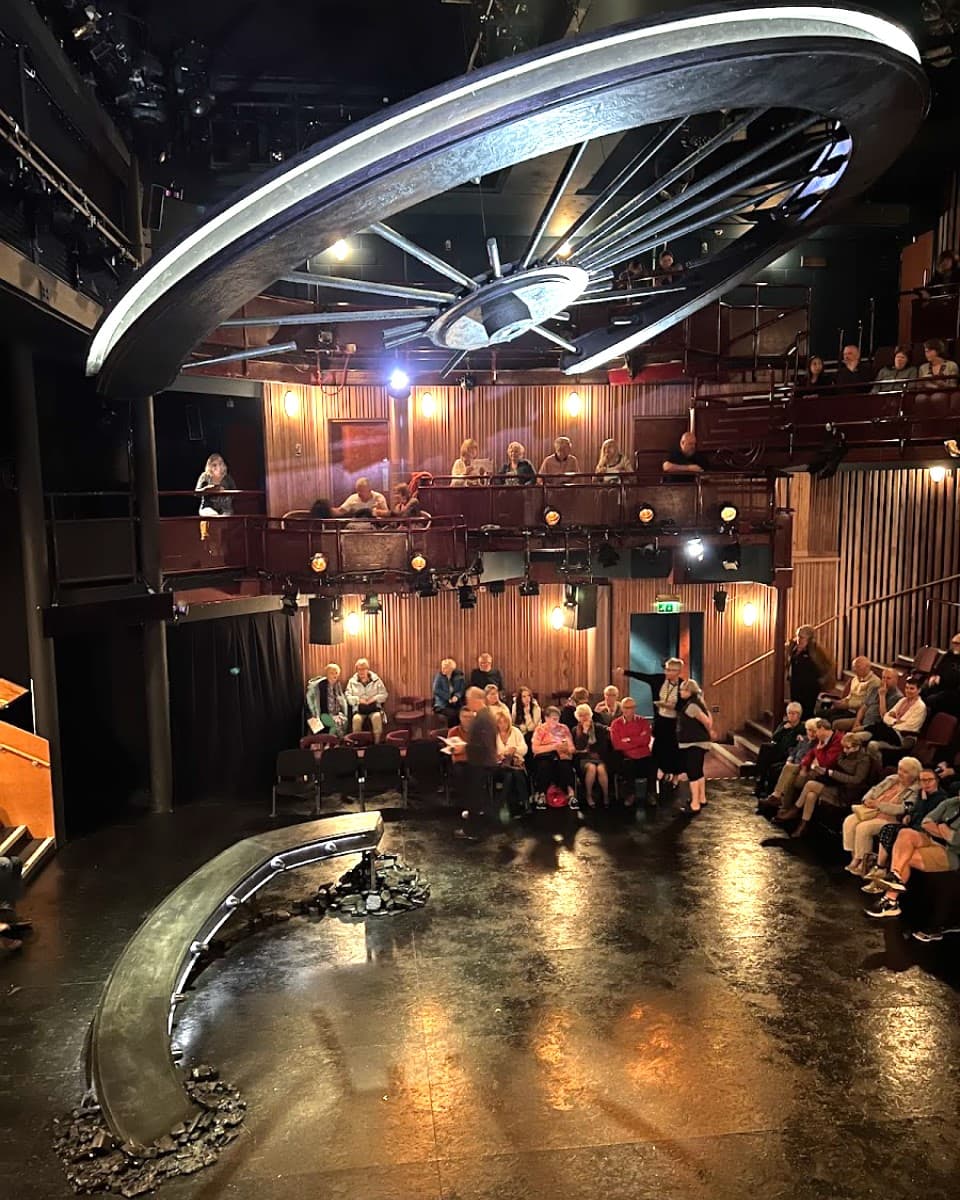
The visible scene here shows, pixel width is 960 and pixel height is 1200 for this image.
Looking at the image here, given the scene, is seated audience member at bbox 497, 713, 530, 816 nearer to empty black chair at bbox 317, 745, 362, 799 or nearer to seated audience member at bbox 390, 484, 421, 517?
empty black chair at bbox 317, 745, 362, 799

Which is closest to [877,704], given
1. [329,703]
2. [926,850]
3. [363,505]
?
[926,850]

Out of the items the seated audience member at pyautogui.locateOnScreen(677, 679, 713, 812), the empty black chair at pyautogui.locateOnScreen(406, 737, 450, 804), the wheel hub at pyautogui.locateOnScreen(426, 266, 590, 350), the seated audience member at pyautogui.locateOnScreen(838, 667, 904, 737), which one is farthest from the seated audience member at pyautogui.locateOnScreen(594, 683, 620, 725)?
the wheel hub at pyautogui.locateOnScreen(426, 266, 590, 350)

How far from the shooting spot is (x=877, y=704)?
10.2 m

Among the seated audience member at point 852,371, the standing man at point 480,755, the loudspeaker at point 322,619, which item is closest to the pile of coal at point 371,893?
the standing man at point 480,755

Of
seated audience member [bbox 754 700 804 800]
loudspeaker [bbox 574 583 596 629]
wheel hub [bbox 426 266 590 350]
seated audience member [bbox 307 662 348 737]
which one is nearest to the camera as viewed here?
wheel hub [bbox 426 266 590 350]

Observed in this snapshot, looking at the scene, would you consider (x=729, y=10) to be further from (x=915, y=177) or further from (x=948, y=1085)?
(x=915, y=177)

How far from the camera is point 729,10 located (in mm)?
3535

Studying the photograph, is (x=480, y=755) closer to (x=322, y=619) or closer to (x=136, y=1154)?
(x=322, y=619)

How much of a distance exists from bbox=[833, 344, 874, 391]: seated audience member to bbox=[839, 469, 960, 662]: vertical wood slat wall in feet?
7.11

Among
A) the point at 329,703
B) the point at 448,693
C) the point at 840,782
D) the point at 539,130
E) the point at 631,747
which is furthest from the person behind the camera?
the point at 448,693

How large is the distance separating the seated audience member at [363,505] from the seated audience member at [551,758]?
3536mm

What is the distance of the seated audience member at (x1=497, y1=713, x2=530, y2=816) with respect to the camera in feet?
34.5

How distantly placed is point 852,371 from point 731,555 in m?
2.88

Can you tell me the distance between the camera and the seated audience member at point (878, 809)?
8.15m
